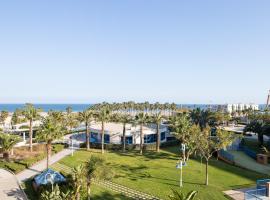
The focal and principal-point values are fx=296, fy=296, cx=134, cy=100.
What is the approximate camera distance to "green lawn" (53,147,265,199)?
46.5 meters

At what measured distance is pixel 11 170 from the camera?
54562mm

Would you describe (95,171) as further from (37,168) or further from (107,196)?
(37,168)

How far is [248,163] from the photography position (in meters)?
66.2

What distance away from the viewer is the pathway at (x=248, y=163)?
61.1 meters

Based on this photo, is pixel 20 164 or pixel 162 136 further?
pixel 162 136

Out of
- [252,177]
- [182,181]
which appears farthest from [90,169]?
[252,177]

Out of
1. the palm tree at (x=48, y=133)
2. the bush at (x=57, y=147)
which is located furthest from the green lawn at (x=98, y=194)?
the bush at (x=57, y=147)

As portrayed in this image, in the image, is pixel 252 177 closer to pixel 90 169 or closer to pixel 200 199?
pixel 200 199

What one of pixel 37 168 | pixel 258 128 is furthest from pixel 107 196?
pixel 258 128

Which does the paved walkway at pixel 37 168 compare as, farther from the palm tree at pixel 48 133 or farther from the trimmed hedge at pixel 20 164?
the palm tree at pixel 48 133

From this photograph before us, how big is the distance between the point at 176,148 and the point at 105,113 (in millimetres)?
24057

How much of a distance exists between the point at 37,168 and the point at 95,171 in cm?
2344

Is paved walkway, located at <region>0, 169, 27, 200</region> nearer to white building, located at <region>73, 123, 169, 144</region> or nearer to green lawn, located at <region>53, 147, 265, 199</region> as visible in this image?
green lawn, located at <region>53, 147, 265, 199</region>

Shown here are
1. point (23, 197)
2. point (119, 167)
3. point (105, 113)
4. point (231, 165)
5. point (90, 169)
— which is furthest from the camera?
point (105, 113)
